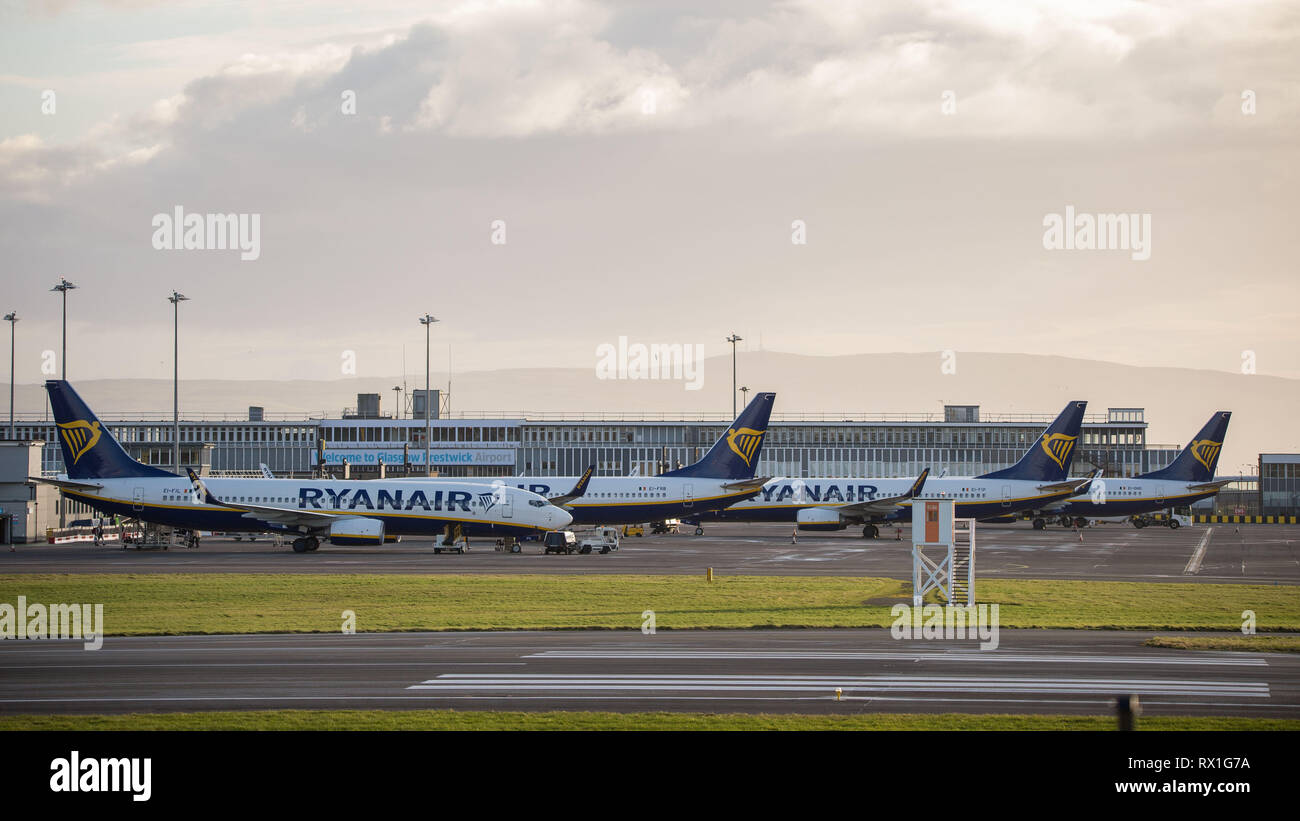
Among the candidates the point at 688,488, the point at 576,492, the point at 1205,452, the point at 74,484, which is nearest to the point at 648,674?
the point at 576,492

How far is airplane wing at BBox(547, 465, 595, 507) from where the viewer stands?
259ft

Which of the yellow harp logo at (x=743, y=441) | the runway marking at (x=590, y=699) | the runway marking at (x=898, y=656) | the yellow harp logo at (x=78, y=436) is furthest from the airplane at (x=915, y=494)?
the runway marking at (x=590, y=699)

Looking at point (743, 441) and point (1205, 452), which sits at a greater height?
point (743, 441)

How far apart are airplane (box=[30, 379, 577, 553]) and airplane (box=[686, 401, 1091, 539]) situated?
24997 mm

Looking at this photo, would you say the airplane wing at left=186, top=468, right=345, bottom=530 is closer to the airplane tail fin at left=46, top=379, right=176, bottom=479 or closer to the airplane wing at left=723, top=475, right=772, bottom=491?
the airplane tail fin at left=46, top=379, right=176, bottom=479

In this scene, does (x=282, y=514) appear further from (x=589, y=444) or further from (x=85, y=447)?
(x=589, y=444)

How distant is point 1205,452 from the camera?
111438 millimetres

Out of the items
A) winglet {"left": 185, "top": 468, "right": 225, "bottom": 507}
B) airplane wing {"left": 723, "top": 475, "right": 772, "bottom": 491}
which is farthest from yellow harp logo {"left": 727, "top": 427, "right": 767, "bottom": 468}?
winglet {"left": 185, "top": 468, "right": 225, "bottom": 507}

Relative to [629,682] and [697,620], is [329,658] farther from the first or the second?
[697,620]

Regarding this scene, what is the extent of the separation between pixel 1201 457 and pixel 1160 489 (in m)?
5.47

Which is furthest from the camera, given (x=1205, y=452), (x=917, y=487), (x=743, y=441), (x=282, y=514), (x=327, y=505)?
(x=1205, y=452)
